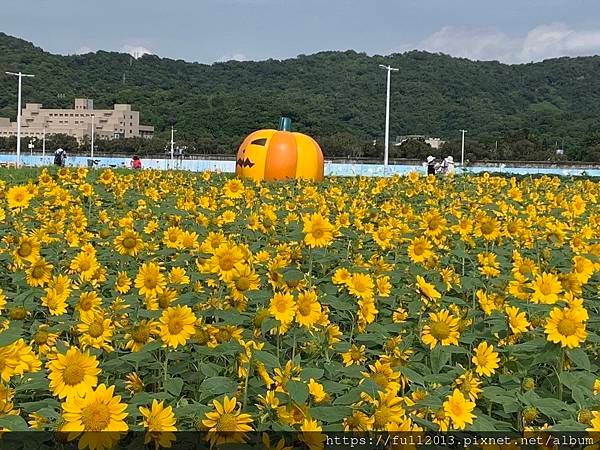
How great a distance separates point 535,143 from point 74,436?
60.1m

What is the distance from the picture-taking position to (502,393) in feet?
6.73

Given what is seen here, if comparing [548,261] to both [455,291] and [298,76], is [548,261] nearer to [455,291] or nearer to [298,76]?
[455,291]

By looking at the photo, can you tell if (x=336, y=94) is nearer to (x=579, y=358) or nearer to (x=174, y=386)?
(x=579, y=358)

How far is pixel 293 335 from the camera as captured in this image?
228 cm

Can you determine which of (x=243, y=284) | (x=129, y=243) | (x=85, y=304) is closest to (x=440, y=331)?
(x=243, y=284)

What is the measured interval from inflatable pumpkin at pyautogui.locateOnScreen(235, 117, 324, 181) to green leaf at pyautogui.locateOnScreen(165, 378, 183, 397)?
A: 35.6 ft

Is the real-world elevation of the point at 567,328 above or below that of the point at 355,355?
above

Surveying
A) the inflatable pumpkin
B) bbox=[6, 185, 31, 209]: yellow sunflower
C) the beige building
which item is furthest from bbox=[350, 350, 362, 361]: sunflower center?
the beige building

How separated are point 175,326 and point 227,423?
1.63ft

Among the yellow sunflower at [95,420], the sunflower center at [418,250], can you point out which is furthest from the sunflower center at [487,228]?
the yellow sunflower at [95,420]

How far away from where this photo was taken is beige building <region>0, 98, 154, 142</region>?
260 feet

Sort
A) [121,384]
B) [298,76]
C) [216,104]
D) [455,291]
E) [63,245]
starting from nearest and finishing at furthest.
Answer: [121,384], [455,291], [63,245], [216,104], [298,76]

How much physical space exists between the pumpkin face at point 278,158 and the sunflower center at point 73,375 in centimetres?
1109

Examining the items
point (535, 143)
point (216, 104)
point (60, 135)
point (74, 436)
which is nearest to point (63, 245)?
point (74, 436)
